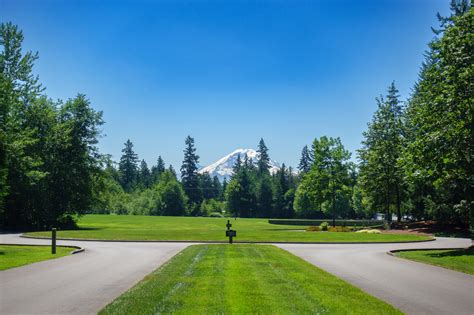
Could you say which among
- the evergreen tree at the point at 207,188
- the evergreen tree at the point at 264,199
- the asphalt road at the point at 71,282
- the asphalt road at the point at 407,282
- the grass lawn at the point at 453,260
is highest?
the evergreen tree at the point at 207,188

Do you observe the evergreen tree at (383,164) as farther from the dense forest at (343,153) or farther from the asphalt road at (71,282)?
the asphalt road at (71,282)

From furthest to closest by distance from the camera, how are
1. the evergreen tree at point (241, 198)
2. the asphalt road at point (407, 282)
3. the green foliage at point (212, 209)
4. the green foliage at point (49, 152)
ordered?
the green foliage at point (212, 209), the evergreen tree at point (241, 198), the green foliage at point (49, 152), the asphalt road at point (407, 282)

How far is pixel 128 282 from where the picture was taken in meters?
12.9

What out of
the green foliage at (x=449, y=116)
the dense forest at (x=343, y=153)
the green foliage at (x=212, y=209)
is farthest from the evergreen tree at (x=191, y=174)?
the green foliage at (x=449, y=116)

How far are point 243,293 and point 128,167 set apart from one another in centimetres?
15694

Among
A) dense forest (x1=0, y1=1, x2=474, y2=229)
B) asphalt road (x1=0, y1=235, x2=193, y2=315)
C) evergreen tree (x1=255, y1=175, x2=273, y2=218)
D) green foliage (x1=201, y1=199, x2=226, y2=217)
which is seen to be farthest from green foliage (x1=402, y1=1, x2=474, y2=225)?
green foliage (x1=201, y1=199, x2=226, y2=217)

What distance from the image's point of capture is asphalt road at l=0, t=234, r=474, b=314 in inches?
381

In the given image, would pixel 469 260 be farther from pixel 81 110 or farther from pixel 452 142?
pixel 81 110

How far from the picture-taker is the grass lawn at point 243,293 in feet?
29.3

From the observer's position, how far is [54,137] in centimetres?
5022

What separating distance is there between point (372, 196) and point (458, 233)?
49.8ft

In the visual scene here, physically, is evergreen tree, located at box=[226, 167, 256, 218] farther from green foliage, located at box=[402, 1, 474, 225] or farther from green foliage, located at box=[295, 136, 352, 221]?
green foliage, located at box=[402, 1, 474, 225]

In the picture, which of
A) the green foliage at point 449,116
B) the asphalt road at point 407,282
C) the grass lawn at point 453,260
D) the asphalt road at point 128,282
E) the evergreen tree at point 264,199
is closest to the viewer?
the asphalt road at point 128,282

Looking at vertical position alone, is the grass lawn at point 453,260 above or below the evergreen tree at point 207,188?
below
